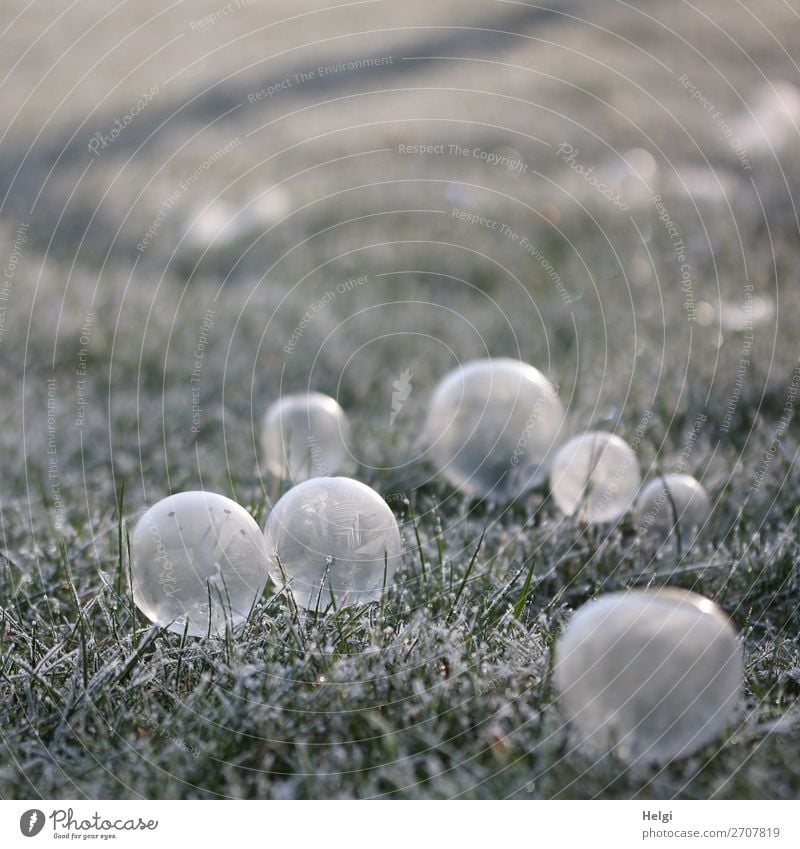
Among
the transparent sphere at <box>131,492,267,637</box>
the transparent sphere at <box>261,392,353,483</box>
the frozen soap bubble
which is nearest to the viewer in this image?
the frozen soap bubble

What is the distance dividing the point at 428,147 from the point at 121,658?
4.78 meters

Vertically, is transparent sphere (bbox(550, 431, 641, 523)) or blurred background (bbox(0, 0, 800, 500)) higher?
blurred background (bbox(0, 0, 800, 500))

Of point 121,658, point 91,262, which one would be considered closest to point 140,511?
point 121,658

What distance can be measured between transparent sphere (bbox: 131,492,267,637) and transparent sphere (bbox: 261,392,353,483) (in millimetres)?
1034

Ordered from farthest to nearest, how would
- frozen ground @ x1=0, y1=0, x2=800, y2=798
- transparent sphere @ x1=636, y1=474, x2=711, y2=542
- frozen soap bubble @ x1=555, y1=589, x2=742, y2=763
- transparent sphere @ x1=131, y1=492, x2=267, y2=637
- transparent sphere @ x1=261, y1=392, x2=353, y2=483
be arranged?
transparent sphere @ x1=261, y1=392, x2=353, y2=483, transparent sphere @ x1=636, y1=474, x2=711, y2=542, transparent sphere @ x1=131, y1=492, x2=267, y2=637, frozen ground @ x1=0, y1=0, x2=800, y2=798, frozen soap bubble @ x1=555, y1=589, x2=742, y2=763

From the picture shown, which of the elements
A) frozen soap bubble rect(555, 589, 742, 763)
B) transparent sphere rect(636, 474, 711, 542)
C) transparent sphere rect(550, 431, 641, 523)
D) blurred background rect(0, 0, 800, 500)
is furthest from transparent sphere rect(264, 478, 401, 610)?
blurred background rect(0, 0, 800, 500)

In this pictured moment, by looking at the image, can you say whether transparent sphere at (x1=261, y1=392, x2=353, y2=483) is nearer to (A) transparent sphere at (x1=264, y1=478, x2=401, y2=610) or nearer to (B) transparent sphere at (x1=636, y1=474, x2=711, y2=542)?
(A) transparent sphere at (x1=264, y1=478, x2=401, y2=610)

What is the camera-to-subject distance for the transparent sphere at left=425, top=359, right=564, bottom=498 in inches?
124

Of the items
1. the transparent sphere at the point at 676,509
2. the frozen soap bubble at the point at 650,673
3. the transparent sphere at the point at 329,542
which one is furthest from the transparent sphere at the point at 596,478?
the frozen soap bubble at the point at 650,673

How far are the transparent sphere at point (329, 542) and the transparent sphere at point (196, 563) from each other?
7cm

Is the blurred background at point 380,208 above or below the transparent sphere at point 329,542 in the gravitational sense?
above

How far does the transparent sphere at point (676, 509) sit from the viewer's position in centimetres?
286

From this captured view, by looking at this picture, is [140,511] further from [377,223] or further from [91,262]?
[377,223]

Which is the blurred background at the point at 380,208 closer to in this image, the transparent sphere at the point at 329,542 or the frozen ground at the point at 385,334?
the frozen ground at the point at 385,334
